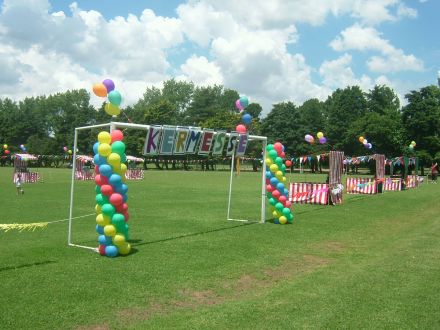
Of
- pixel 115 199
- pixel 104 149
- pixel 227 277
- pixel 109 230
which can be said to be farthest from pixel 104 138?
pixel 227 277

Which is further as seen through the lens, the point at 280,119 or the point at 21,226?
the point at 280,119

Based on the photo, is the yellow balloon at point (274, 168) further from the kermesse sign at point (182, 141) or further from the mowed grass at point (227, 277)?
the kermesse sign at point (182, 141)

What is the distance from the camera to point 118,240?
9039 mm

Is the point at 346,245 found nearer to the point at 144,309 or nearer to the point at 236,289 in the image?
the point at 236,289

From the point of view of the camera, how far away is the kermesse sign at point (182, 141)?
9734 millimetres

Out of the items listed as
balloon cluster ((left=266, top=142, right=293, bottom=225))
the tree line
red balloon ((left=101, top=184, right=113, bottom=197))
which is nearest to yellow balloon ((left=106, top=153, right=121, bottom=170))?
red balloon ((left=101, top=184, right=113, bottom=197))

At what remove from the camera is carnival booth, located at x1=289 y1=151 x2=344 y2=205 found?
2061 centimetres

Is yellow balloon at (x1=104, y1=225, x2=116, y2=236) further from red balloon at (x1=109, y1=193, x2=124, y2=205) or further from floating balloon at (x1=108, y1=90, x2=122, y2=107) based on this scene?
floating balloon at (x1=108, y1=90, x2=122, y2=107)

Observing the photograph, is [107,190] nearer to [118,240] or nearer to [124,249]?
[118,240]

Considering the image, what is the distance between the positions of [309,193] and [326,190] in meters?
0.87

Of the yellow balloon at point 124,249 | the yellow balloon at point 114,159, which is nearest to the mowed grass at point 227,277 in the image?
the yellow balloon at point 124,249

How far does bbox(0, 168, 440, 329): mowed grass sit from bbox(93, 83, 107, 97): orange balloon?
331cm

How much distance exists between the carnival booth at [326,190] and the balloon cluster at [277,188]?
6852 millimetres

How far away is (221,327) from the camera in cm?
548
